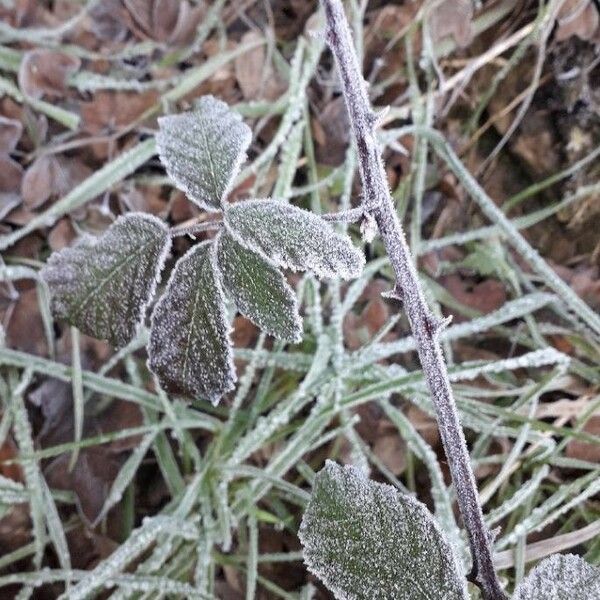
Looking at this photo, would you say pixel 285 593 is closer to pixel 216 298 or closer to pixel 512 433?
pixel 512 433

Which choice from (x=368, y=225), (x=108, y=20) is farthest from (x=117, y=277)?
(x=108, y=20)

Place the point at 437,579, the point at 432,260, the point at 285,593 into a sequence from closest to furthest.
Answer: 1. the point at 437,579
2. the point at 285,593
3. the point at 432,260

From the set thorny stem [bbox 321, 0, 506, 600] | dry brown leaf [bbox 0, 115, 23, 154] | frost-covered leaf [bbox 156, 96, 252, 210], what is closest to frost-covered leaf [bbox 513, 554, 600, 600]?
thorny stem [bbox 321, 0, 506, 600]

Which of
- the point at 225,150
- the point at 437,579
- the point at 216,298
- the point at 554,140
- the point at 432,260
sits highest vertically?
the point at 554,140

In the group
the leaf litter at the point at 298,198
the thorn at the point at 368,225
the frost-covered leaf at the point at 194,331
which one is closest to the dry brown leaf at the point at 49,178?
the leaf litter at the point at 298,198

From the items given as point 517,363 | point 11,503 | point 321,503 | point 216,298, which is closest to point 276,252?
point 216,298

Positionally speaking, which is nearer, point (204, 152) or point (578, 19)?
point (204, 152)

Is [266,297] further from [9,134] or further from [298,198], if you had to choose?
[9,134]
